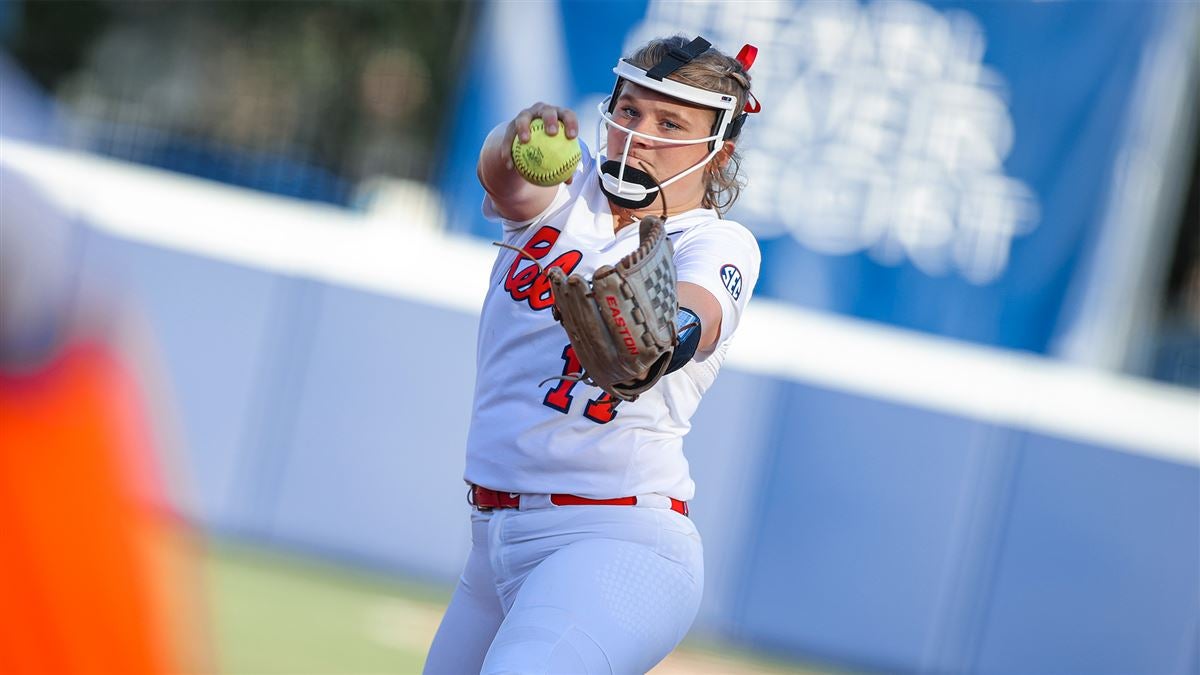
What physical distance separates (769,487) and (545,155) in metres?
5.38

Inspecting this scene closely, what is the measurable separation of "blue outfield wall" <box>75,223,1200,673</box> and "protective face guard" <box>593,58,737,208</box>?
481cm

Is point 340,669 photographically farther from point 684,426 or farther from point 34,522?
point 34,522

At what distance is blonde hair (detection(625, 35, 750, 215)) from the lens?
3348 mm

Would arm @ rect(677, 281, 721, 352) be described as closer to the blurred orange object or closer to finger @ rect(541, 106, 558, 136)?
finger @ rect(541, 106, 558, 136)

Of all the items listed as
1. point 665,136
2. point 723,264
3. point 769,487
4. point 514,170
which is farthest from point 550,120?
point 769,487

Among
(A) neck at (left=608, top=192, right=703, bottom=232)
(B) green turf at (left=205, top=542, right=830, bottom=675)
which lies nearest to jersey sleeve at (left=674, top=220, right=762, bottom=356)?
(A) neck at (left=608, top=192, right=703, bottom=232)

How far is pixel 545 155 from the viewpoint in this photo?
307 centimetres

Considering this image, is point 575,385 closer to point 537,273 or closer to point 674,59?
point 537,273

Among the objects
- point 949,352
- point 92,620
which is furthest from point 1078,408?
point 92,620

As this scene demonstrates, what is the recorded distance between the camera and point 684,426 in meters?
3.34

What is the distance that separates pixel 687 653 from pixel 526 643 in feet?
16.2

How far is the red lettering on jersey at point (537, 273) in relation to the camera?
3.25 meters

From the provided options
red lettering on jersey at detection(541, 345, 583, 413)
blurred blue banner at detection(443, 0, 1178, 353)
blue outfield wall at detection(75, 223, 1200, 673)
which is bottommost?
blue outfield wall at detection(75, 223, 1200, 673)

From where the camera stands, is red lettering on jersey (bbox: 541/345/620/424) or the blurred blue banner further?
the blurred blue banner
